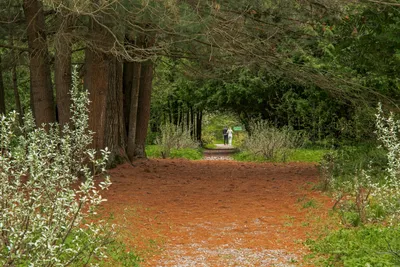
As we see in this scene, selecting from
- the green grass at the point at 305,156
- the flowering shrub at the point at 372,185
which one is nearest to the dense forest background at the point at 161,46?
the flowering shrub at the point at 372,185

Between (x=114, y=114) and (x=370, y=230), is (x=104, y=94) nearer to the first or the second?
(x=114, y=114)

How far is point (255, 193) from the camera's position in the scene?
1068 centimetres

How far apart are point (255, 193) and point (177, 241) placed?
409 cm

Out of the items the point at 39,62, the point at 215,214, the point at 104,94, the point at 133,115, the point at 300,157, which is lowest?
the point at 300,157

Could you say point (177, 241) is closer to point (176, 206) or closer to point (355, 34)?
point (176, 206)

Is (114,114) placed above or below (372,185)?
above

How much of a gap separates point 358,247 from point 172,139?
53.4 feet

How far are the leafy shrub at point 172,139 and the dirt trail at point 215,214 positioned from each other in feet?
22.9

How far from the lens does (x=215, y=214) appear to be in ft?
27.9

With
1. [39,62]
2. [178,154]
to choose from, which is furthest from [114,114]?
[178,154]

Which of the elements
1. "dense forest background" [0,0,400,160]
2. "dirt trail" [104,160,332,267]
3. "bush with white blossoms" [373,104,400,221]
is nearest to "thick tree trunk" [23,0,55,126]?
"dense forest background" [0,0,400,160]

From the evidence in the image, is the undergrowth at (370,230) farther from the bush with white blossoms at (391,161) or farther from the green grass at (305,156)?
the green grass at (305,156)

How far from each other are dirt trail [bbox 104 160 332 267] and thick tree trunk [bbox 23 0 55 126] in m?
1.90

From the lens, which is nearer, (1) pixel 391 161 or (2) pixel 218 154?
(1) pixel 391 161
